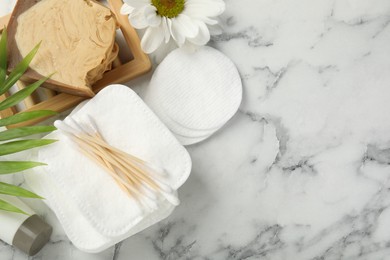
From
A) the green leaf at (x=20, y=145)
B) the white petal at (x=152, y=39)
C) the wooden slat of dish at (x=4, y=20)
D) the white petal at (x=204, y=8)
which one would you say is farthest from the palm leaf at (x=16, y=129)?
the white petal at (x=204, y=8)

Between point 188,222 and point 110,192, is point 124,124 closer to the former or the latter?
point 110,192

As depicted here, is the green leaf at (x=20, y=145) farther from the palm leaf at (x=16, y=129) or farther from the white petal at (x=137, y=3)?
the white petal at (x=137, y=3)

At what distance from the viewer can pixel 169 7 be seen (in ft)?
3.78

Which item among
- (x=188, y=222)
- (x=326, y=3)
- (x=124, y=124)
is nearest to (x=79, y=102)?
(x=124, y=124)

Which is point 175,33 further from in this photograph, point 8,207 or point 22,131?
point 8,207

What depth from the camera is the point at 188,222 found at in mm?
1231

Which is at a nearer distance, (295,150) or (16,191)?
(16,191)

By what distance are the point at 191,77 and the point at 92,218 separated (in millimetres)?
359

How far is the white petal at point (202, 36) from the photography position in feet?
3.79

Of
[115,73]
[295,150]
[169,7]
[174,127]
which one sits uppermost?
[169,7]

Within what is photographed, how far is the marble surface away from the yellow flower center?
128mm

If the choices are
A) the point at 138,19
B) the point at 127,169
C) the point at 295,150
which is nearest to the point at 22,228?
the point at 127,169

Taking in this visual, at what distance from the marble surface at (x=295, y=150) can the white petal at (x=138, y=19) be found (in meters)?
0.14

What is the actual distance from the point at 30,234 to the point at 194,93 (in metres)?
0.44
